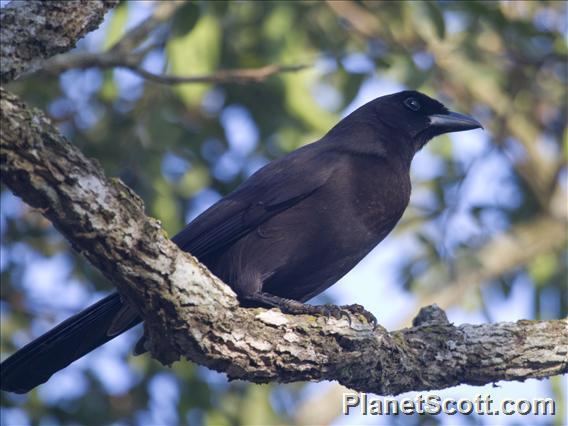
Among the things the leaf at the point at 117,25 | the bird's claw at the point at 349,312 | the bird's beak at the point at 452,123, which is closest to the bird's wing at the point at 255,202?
the bird's claw at the point at 349,312

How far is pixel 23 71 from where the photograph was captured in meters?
3.33

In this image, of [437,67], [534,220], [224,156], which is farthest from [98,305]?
[534,220]

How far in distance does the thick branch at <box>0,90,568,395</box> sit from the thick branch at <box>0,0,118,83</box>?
0.43 metres

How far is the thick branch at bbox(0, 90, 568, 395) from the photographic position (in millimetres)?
2955

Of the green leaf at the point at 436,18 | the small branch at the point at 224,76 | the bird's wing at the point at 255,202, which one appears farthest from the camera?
the green leaf at the point at 436,18

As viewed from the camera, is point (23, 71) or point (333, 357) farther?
point (333, 357)

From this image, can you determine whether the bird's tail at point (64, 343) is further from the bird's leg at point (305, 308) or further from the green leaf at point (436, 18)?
the green leaf at point (436, 18)

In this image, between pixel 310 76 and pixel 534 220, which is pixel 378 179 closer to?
pixel 310 76

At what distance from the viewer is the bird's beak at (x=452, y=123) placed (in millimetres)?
5707

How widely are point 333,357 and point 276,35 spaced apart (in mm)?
2426

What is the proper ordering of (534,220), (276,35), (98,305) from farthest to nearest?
(534,220)
(276,35)
(98,305)

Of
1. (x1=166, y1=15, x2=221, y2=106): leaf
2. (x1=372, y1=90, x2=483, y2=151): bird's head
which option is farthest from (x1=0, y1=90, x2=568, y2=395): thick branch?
(x1=166, y1=15, x2=221, y2=106): leaf

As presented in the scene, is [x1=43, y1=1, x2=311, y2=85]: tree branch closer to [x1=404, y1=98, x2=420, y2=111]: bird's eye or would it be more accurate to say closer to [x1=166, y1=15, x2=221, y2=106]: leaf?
[x1=166, y1=15, x2=221, y2=106]: leaf

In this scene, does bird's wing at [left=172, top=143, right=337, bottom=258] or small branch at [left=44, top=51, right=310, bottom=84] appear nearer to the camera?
bird's wing at [left=172, top=143, right=337, bottom=258]
